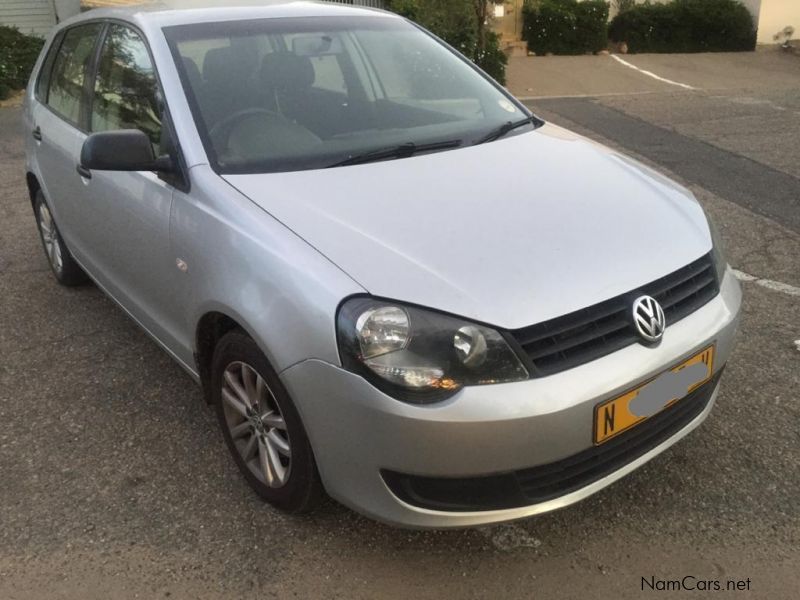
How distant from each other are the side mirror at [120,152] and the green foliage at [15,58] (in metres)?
9.93

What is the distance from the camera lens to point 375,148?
9.66 ft

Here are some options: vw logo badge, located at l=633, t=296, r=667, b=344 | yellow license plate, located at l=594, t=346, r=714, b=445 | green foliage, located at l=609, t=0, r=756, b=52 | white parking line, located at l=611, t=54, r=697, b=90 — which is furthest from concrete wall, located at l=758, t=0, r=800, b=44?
vw logo badge, located at l=633, t=296, r=667, b=344

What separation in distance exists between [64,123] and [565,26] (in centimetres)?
1374

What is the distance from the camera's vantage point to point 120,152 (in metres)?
2.69

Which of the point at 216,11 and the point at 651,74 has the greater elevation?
the point at 216,11

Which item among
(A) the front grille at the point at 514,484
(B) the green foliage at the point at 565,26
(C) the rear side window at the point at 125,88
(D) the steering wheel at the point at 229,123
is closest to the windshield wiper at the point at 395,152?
(D) the steering wheel at the point at 229,123

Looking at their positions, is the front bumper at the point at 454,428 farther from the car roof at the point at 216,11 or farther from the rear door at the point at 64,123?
the rear door at the point at 64,123

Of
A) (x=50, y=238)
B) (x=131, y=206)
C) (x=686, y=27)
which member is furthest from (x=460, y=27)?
(x=131, y=206)

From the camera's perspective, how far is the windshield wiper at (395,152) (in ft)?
9.30

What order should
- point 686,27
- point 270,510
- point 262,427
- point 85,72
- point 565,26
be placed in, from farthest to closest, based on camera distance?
1. point 686,27
2. point 565,26
3. point 85,72
4. point 270,510
5. point 262,427

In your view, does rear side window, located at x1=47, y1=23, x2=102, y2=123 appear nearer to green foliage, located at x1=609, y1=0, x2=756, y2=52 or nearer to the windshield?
the windshield

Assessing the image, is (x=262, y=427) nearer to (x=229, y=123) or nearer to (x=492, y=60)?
(x=229, y=123)

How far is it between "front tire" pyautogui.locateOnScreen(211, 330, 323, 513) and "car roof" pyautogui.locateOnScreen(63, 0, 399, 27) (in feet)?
4.99

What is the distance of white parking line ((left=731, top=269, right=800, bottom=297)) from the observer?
4.27 m
